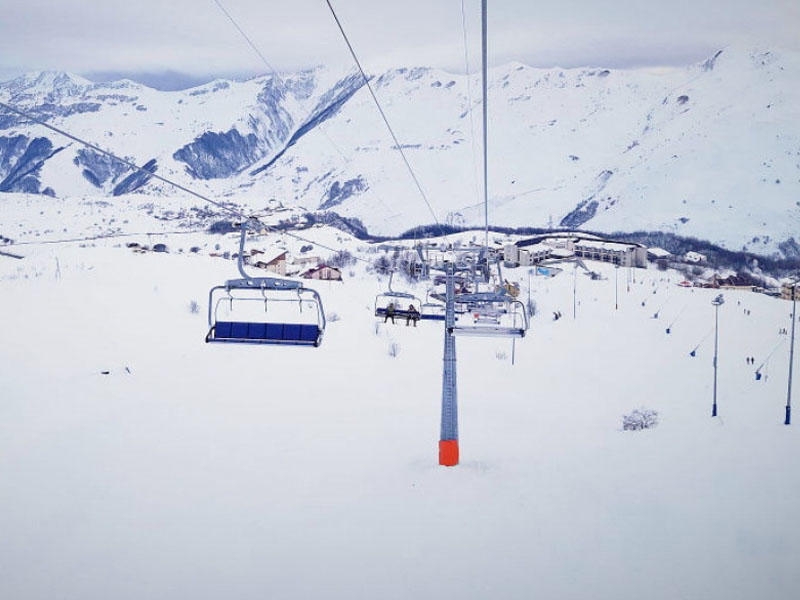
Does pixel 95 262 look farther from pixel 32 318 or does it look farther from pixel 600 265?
pixel 600 265

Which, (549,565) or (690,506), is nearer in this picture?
(549,565)

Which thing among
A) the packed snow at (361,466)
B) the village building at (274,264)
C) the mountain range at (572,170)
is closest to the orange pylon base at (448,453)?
the packed snow at (361,466)

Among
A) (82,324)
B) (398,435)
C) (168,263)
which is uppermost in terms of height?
(168,263)

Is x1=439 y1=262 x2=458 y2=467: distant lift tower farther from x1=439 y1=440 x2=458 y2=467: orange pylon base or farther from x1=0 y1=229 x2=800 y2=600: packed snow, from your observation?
x1=0 y1=229 x2=800 y2=600: packed snow

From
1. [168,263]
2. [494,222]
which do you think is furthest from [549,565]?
[494,222]

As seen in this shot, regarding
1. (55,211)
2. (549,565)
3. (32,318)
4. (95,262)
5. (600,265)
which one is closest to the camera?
(549,565)

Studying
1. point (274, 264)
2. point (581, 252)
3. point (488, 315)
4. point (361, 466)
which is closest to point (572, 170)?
point (581, 252)

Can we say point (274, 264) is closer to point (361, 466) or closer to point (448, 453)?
point (361, 466)

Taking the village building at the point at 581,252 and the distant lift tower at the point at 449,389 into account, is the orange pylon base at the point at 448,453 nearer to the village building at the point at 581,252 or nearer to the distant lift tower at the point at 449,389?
the distant lift tower at the point at 449,389
